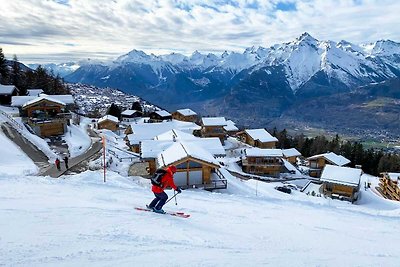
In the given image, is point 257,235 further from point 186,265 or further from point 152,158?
point 152,158

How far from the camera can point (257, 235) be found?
11648mm

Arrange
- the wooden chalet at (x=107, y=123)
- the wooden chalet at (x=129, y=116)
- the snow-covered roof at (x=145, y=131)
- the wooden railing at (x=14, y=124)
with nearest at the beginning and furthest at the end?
the wooden railing at (x=14, y=124) < the snow-covered roof at (x=145, y=131) < the wooden chalet at (x=107, y=123) < the wooden chalet at (x=129, y=116)

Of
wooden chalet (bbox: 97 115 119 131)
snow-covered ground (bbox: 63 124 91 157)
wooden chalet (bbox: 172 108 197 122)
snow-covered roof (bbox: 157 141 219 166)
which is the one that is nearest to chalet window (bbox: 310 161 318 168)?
snow-covered roof (bbox: 157 141 219 166)

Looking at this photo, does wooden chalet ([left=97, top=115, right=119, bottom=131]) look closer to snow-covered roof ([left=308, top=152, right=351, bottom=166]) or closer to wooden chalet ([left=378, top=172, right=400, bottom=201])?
snow-covered roof ([left=308, top=152, right=351, bottom=166])

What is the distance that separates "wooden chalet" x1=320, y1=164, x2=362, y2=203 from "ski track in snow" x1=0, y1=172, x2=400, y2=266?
94.2ft

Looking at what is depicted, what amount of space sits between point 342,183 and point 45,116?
41165 millimetres

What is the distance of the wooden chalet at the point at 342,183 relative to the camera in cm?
4419

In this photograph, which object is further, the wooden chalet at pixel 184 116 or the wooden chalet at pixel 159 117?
the wooden chalet at pixel 184 116

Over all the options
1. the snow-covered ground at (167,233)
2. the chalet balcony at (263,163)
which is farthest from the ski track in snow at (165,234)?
the chalet balcony at (263,163)

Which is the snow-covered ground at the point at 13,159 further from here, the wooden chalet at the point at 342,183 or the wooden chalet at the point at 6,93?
the wooden chalet at the point at 342,183

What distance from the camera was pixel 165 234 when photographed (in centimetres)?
1017

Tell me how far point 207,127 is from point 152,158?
1583 inches

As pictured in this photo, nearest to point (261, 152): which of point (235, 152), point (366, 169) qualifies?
point (235, 152)

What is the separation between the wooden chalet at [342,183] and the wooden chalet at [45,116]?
1462 inches
